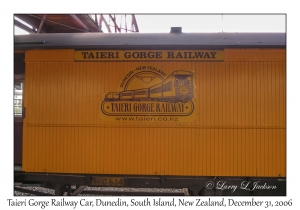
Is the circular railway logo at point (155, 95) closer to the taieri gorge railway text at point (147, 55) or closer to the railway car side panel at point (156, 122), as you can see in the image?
the railway car side panel at point (156, 122)

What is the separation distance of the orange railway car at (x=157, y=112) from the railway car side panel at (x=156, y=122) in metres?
0.02

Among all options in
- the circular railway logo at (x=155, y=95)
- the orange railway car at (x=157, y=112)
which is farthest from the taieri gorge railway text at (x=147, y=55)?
the circular railway logo at (x=155, y=95)

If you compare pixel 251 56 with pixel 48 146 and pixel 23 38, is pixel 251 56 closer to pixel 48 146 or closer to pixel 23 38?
pixel 48 146

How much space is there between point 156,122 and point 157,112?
Answer: 169 millimetres

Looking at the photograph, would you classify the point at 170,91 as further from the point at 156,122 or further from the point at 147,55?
the point at 147,55

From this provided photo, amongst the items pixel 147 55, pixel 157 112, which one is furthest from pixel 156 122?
pixel 147 55

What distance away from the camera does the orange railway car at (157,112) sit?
10.9 feet

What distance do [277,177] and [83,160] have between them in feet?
10.8

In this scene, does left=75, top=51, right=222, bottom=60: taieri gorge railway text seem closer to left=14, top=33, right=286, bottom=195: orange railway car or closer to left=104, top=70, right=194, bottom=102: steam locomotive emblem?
left=14, top=33, right=286, bottom=195: orange railway car

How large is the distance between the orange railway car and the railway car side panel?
2cm

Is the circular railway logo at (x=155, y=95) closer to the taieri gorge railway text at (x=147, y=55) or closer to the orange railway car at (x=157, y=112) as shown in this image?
the orange railway car at (x=157, y=112)

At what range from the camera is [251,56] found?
3.36 metres

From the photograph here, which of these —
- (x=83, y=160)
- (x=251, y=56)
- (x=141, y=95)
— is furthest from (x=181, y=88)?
(x=83, y=160)

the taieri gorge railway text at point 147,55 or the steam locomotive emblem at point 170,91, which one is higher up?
the taieri gorge railway text at point 147,55
